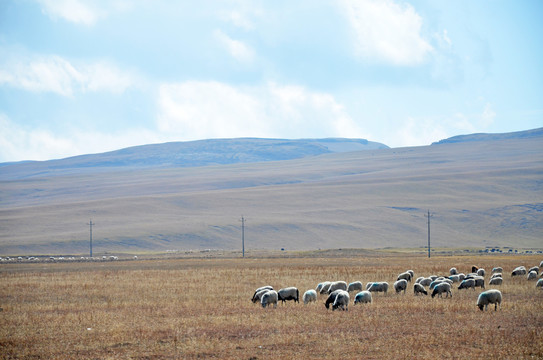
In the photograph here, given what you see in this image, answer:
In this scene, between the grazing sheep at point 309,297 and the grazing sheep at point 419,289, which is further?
the grazing sheep at point 419,289

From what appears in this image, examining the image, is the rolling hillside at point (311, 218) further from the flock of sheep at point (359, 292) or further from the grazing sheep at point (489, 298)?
the grazing sheep at point (489, 298)

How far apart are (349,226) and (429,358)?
96033mm

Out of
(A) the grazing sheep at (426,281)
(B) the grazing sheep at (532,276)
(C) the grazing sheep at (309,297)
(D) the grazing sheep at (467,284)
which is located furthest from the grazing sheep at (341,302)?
(B) the grazing sheep at (532,276)

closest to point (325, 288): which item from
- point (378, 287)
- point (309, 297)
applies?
point (378, 287)

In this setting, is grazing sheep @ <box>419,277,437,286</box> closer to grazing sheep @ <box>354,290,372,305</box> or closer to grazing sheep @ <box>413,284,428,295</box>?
grazing sheep @ <box>413,284,428,295</box>

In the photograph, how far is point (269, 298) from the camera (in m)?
20.6

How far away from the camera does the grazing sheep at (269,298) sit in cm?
→ 2044

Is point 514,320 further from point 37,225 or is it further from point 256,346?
point 37,225

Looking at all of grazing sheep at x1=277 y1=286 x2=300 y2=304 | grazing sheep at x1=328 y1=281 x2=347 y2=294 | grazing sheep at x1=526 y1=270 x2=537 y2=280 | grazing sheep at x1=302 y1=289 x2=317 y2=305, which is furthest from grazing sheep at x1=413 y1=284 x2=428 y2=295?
grazing sheep at x1=526 y1=270 x2=537 y2=280

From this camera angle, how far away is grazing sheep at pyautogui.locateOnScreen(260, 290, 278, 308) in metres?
20.4

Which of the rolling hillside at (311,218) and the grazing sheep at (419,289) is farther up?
the rolling hillside at (311,218)

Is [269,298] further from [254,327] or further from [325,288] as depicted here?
[325,288]

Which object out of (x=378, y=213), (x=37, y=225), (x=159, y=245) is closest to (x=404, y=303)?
(x=159, y=245)

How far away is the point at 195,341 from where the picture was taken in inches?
577
